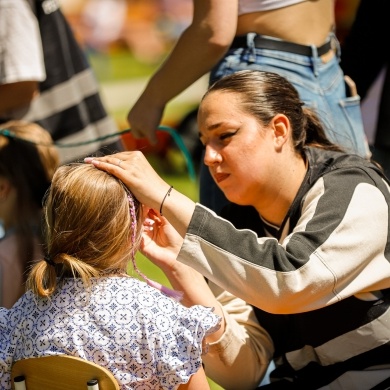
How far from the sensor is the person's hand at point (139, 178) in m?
2.33

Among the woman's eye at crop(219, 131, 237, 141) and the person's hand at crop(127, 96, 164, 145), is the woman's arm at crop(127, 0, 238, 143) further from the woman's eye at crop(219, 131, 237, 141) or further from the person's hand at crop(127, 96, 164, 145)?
the woman's eye at crop(219, 131, 237, 141)

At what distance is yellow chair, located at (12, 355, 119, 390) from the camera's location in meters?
Result: 2.18

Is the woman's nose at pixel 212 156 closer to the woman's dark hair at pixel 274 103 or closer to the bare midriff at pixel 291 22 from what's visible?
the woman's dark hair at pixel 274 103

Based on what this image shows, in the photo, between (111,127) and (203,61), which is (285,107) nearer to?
(203,61)

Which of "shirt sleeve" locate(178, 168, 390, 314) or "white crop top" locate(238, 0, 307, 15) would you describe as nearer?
"shirt sleeve" locate(178, 168, 390, 314)

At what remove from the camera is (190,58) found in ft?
9.96

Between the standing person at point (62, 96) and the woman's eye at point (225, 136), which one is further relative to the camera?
the standing person at point (62, 96)

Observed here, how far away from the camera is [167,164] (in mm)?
7922

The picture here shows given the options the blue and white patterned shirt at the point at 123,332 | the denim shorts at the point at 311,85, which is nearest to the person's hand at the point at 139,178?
the blue and white patterned shirt at the point at 123,332

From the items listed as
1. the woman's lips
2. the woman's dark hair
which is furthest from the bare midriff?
the woman's lips

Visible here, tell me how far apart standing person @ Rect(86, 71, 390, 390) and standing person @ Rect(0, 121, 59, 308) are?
1175 mm

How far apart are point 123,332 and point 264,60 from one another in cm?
128

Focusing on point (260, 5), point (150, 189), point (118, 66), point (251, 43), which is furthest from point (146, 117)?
point (118, 66)

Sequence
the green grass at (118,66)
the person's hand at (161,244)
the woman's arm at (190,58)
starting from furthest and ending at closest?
the green grass at (118,66) < the woman's arm at (190,58) < the person's hand at (161,244)
